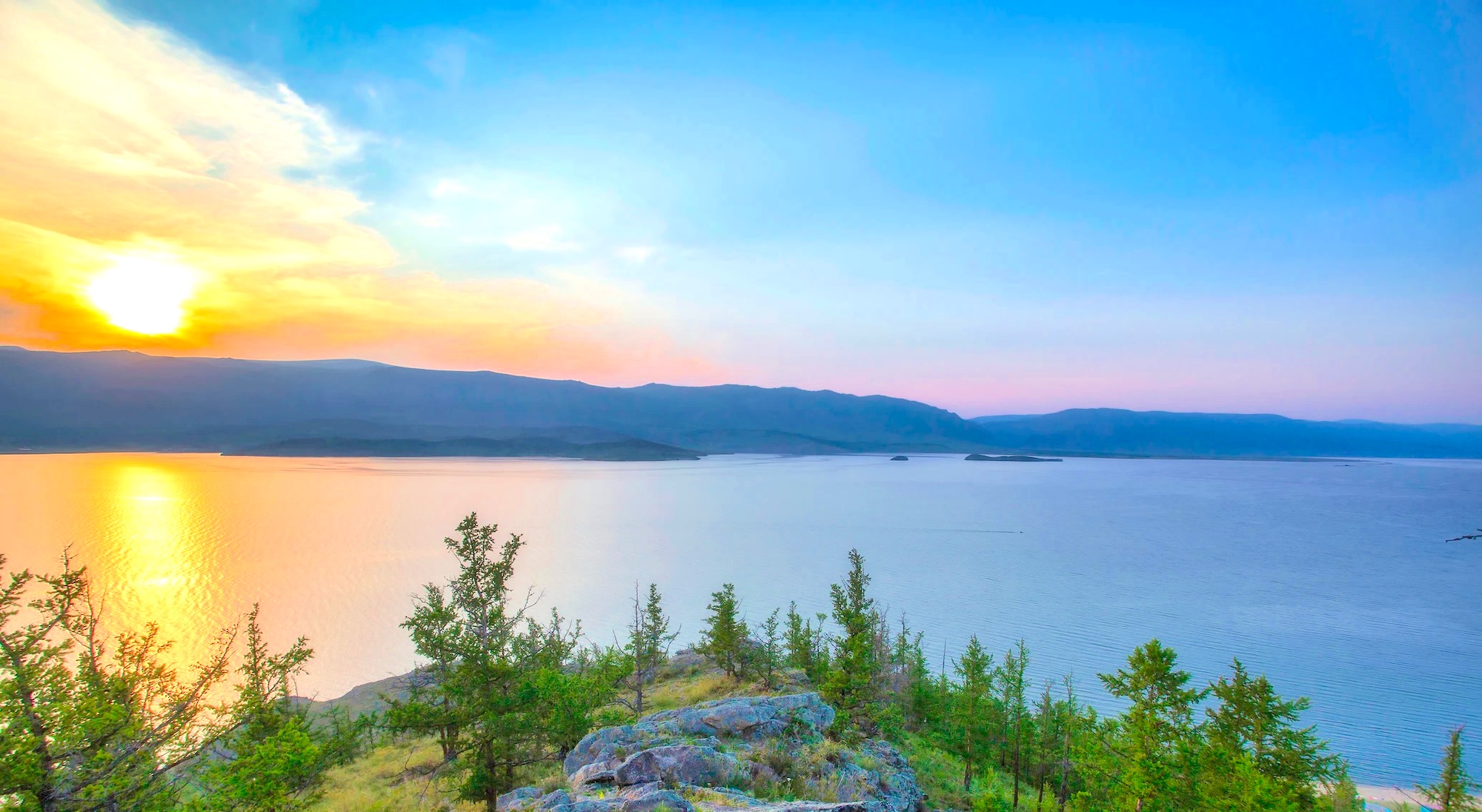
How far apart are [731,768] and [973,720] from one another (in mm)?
19563

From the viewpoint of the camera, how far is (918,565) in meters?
63.2

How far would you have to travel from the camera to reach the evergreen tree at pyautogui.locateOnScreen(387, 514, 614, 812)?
15.7 m

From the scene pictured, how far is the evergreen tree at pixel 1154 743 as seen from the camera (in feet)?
54.6

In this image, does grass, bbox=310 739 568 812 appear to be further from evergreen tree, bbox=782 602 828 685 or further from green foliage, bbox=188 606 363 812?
evergreen tree, bbox=782 602 828 685

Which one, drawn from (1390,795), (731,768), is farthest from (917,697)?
(731,768)

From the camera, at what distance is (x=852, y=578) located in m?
28.2

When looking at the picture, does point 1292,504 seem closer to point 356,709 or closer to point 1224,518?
point 1224,518

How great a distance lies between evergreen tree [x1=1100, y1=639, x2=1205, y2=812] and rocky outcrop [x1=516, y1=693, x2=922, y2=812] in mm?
6062

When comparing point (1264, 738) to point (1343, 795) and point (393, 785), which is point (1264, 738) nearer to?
point (1343, 795)

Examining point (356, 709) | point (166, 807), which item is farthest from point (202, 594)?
point (166, 807)

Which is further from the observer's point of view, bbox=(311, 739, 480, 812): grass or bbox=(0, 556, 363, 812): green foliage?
bbox=(311, 739, 480, 812): grass

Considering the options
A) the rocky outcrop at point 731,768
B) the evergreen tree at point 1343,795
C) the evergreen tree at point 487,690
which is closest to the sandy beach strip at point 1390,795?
the evergreen tree at point 1343,795

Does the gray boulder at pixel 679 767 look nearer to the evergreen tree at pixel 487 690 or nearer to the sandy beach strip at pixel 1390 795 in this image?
the evergreen tree at pixel 487 690

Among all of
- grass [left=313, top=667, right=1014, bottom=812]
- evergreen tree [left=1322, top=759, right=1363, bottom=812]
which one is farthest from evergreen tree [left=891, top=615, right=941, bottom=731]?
evergreen tree [left=1322, top=759, right=1363, bottom=812]
